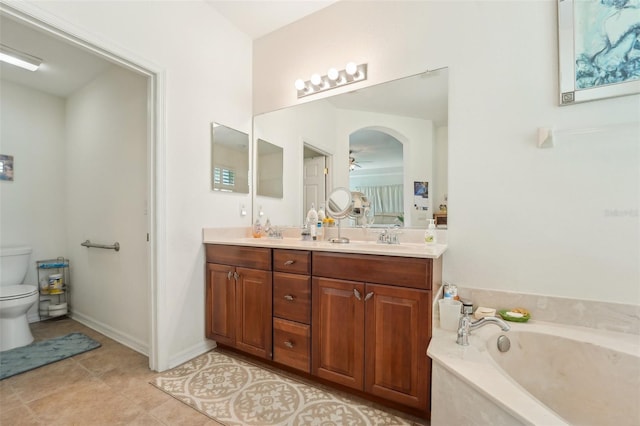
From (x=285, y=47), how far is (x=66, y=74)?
2154mm

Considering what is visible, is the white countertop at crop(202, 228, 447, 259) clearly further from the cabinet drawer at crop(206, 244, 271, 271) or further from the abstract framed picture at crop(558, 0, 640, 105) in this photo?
the abstract framed picture at crop(558, 0, 640, 105)

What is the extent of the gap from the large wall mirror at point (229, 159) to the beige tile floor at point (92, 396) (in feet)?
4.66

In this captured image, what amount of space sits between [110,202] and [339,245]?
7.39ft

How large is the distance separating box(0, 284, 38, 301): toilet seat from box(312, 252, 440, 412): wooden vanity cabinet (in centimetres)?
246

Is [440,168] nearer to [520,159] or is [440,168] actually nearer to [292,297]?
[520,159]

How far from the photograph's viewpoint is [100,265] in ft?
8.73

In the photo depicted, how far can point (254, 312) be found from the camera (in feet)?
6.26

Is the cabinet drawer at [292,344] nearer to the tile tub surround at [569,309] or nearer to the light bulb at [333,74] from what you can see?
the tile tub surround at [569,309]

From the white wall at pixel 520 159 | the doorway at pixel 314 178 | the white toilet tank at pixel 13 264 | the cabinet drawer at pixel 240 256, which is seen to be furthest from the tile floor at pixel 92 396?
the doorway at pixel 314 178

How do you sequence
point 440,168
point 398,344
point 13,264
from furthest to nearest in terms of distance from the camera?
point 13,264, point 440,168, point 398,344

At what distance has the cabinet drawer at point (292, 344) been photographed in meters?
1.68

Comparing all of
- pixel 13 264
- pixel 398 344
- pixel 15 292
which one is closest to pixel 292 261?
pixel 398 344

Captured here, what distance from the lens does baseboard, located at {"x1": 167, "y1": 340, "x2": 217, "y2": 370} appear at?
1959mm

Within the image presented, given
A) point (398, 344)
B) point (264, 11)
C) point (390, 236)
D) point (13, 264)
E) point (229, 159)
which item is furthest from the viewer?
point (13, 264)
